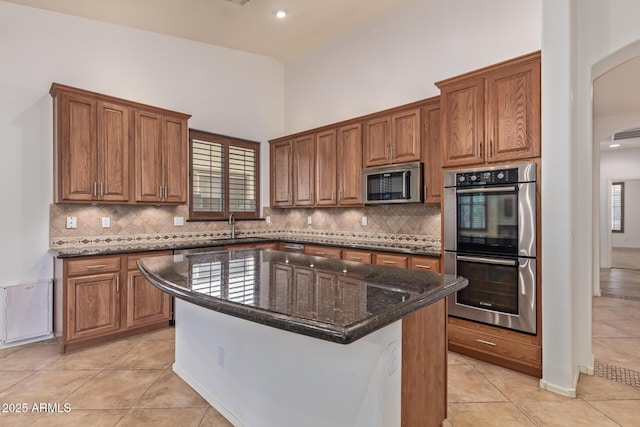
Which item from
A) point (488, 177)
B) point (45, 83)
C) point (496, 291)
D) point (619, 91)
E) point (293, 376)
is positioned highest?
point (619, 91)

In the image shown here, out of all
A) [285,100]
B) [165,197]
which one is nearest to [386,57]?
[285,100]

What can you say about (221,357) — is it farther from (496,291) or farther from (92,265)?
(496,291)

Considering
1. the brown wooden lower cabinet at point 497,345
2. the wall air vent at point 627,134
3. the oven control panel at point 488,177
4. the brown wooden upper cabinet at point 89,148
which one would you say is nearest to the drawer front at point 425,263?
the brown wooden lower cabinet at point 497,345

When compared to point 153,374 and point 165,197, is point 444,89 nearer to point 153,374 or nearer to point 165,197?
point 165,197

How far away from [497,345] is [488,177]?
1.40 meters

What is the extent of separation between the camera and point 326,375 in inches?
55.3

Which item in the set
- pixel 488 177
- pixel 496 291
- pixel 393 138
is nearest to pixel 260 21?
pixel 393 138

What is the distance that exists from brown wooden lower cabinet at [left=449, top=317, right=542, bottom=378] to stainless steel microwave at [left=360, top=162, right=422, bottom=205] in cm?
136

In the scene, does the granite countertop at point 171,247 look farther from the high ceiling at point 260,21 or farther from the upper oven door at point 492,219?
the high ceiling at point 260,21

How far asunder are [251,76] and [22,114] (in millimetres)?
2971

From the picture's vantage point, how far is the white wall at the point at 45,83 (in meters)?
3.27

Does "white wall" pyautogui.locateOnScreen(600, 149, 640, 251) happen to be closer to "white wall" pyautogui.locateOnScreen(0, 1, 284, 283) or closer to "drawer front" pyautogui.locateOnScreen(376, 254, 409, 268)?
"drawer front" pyautogui.locateOnScreen(376, 254, 409, 268)

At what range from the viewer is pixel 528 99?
255cm

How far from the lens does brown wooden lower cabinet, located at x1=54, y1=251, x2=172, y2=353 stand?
3.01 m
